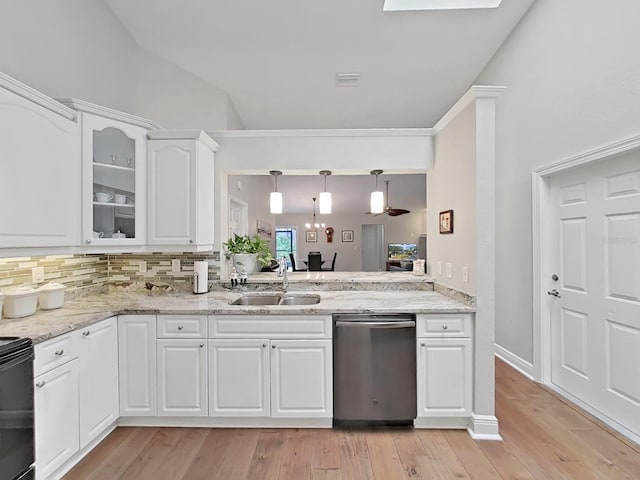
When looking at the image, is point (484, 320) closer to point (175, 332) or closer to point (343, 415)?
point (343, 415)

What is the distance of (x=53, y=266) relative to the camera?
239 cm

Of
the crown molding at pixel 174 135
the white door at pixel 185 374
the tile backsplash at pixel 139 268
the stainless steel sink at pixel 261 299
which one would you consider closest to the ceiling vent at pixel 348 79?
the crown molding at pixel 174 135

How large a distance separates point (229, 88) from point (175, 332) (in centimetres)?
280

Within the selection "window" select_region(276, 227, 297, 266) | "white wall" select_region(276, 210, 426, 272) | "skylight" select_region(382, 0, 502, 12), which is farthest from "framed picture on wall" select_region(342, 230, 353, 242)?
"skylight" select_region(382, 0, 502, 12)

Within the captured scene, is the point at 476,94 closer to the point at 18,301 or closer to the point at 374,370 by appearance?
the point at 374,370

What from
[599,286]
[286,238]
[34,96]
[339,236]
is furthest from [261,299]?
[339,236]

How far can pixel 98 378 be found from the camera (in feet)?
6.81

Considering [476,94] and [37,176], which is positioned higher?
[476,94]

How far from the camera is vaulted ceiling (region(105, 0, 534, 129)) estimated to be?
8.91 ft

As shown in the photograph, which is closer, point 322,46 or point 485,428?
point 485,428

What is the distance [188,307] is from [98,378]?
0.67 meters

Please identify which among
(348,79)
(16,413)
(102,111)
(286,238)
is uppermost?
(348,79)

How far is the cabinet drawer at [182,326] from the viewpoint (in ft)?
7.50

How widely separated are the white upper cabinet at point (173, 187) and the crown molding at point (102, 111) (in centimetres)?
10
